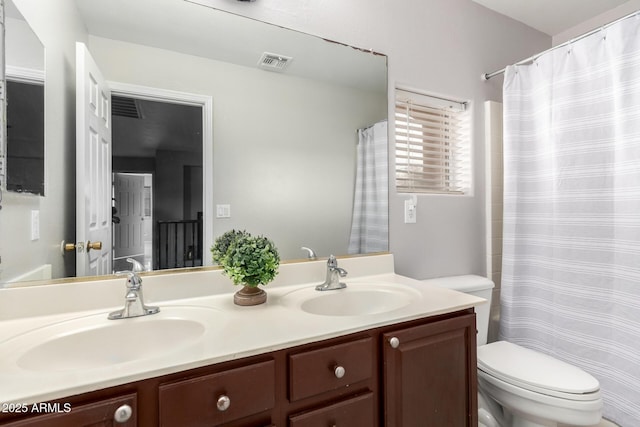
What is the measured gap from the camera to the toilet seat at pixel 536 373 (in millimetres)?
1217

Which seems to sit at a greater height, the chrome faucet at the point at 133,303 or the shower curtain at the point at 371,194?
the shower curtain at the point at 371,194

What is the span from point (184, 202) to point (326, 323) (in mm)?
729

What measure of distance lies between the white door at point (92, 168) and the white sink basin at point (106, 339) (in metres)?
0.23

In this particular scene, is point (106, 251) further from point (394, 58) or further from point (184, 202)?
point (394, 58)

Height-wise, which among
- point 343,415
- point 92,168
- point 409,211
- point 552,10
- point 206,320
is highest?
point 552,10

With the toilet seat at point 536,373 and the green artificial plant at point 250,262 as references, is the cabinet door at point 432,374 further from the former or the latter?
the green artificial plant at point 250,262

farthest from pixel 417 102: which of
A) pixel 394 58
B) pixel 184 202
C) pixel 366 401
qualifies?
pixel 366 401

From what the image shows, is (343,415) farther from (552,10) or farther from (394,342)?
(552,10)

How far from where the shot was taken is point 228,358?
2.47 feet

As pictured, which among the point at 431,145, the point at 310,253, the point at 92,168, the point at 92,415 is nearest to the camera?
the point at 92,415

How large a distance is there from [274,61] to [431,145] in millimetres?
1028

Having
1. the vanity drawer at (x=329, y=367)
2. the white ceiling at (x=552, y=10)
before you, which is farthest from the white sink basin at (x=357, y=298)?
the white ceiling at (x=552, y=10)

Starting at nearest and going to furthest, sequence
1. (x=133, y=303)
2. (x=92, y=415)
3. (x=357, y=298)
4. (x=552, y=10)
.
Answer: (x=92, y=415) → (x=133, y=303) → (x=357, y=298) → (x=552, y=10)

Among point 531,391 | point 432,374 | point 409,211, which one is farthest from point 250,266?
point 531,391
